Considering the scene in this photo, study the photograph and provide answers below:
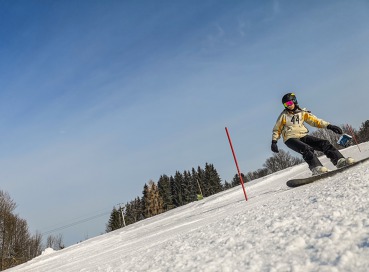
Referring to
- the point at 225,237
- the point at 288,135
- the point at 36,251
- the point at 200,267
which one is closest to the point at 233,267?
the point at 200,267

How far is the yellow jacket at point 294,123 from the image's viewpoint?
6.54 m

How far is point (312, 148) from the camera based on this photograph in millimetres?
6195

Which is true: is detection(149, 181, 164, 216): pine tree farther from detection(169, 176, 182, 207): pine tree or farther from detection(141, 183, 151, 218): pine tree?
detection(169, 176, 182, 207): pine tree

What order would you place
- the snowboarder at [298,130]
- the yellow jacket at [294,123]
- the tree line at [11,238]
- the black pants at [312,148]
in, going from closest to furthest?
the black pants at [312,148] → the snowboarder at [298,130] → the yellow jacket at [294,123] → the tree line at [11,238]

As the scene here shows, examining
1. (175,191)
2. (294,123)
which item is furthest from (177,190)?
(294,123)

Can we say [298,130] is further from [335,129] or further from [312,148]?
[335,129]

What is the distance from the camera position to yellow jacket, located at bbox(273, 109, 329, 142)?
6535mm

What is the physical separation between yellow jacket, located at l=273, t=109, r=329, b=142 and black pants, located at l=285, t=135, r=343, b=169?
0.15 meters

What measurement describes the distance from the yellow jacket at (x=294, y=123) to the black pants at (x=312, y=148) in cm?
15

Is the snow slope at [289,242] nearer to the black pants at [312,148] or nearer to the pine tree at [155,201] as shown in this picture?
the black pants at [312,148]

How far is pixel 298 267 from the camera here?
166 centimetres

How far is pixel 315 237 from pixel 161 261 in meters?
1.30

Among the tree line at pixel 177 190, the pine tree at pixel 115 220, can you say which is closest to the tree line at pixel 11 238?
the tree line at pixel 177 190

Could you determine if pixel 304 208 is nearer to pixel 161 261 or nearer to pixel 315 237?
pixel 315 237
